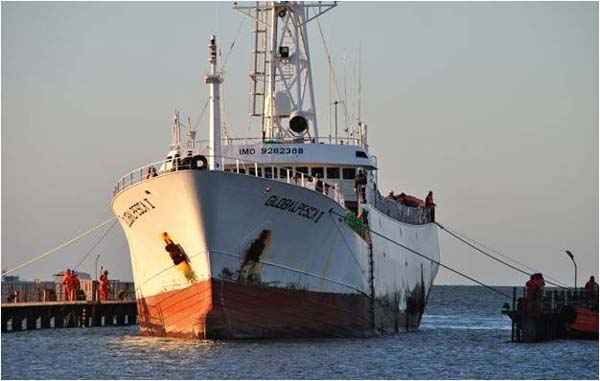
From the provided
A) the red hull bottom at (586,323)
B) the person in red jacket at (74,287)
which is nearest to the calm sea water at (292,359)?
the red hull bottom at (586,323)

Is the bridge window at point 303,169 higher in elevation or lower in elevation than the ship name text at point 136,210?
higher

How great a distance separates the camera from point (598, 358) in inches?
1864

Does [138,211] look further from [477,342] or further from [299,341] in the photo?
[477,342]

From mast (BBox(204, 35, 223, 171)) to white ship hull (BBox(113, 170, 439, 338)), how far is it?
1852 mm

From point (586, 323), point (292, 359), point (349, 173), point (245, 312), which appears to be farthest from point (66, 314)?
point (292, 359)

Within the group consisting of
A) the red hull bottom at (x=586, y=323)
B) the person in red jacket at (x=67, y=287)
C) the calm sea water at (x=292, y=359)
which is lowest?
the calm sea water at (x=292, y=359)

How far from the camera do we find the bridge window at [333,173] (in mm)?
55344

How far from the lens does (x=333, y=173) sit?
55500 mm

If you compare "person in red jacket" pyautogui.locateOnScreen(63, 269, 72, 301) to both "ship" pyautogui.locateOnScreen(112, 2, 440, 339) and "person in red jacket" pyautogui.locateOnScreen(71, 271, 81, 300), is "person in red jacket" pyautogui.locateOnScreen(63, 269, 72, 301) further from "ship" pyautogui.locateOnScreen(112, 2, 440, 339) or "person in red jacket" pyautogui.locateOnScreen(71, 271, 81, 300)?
"ship" pyautogui.locateOnScreen(112, 2, 440, 339)

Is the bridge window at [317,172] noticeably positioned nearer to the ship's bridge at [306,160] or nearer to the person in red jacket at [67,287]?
the ship's bridge at [306,160]

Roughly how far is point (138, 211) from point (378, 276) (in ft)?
34.1

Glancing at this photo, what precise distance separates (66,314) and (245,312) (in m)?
21.7

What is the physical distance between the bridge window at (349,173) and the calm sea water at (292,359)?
232 inches

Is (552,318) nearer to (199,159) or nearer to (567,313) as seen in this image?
(567,313)
